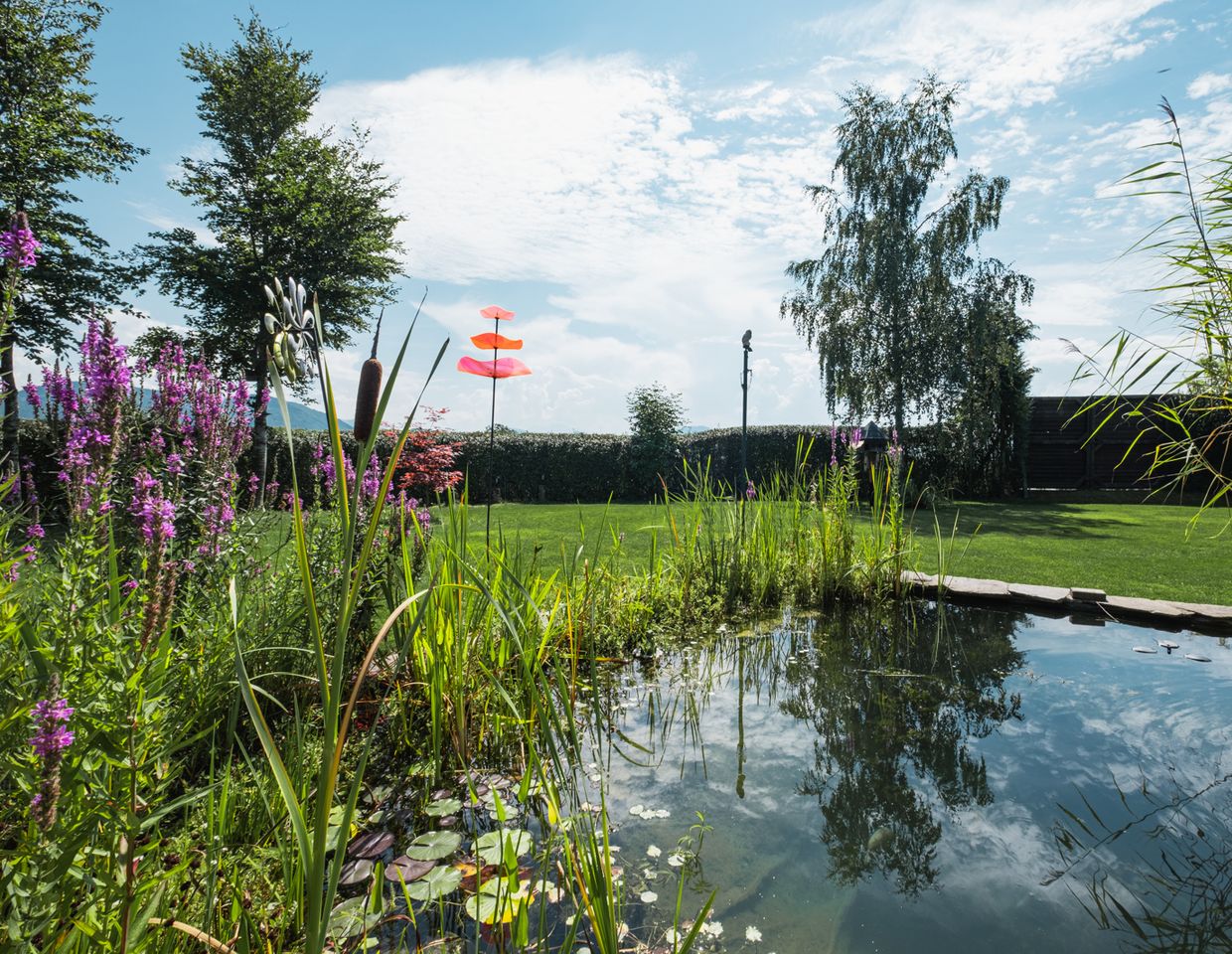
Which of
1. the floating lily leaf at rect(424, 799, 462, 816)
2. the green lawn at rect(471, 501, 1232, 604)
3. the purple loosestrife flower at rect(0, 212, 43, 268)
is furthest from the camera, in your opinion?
the green lawn at rect(471, 501, 1232, 604)

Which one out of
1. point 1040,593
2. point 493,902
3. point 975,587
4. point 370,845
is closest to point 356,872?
point 370,845

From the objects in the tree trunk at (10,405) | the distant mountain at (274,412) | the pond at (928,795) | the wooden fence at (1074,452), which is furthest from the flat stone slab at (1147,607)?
the wooden fence at (1074,452)

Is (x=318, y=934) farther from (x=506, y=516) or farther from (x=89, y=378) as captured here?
(x=506, y=516)

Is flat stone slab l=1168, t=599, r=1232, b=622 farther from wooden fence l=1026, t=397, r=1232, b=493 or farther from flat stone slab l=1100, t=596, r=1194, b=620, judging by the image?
wooden fence l=1026, t=397, r=1232, b=493

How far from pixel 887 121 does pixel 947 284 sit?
358 centimetres

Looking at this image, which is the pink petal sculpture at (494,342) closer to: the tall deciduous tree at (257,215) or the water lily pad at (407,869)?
the water lily pad at (407,869)

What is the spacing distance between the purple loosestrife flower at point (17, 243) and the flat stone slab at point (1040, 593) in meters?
5.12

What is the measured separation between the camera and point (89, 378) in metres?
1.57

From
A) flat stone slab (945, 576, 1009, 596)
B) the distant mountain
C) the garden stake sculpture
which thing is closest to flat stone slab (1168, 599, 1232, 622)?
flat stone slab (945, 576, 1009, 596)

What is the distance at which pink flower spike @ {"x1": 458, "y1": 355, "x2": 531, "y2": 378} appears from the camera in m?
3.10

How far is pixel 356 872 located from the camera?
1.55 m

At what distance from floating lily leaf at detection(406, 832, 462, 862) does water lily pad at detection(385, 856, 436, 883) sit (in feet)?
0.08

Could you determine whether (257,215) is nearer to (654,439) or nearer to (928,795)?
(654,439)

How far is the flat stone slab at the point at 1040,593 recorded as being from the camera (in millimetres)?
4195
